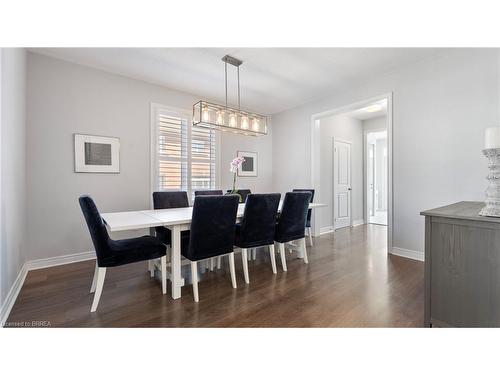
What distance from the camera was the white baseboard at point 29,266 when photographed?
1754 mm

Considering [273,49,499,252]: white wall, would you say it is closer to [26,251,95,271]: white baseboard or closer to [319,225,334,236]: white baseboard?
[319,225,334,236]: white baseboard

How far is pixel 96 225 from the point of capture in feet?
5.78

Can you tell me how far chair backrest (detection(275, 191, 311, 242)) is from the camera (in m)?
2.65

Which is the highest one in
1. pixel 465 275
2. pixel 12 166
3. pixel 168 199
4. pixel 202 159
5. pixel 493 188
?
pixel 202 159

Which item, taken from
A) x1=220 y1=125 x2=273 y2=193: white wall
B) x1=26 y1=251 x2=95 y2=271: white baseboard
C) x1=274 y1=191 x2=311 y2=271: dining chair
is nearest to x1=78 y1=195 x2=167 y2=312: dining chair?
x1=274 y1=191 x2=311 y2=271: dining chair

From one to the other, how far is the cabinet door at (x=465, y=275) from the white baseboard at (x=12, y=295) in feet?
10.1

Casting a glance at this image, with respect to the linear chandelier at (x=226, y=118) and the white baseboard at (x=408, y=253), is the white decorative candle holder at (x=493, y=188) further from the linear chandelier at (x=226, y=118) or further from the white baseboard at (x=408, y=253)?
the linear chandelier at (x=226, y=118)

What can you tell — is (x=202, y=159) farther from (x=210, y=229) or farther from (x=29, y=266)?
(x=29, y=266)

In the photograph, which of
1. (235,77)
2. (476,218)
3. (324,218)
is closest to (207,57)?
(235,77)

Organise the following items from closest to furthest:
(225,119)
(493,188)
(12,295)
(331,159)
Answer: (493,188)
(12,295)
(225,119)
(331,159)

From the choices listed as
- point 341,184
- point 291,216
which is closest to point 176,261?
point 291,216

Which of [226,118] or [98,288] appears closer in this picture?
[98,288]

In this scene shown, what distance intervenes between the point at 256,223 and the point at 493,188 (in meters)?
1.79

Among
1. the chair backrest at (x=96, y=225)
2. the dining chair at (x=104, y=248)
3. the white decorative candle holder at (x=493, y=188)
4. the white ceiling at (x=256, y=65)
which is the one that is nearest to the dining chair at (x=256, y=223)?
the dining chair at (x=104, y=248)
